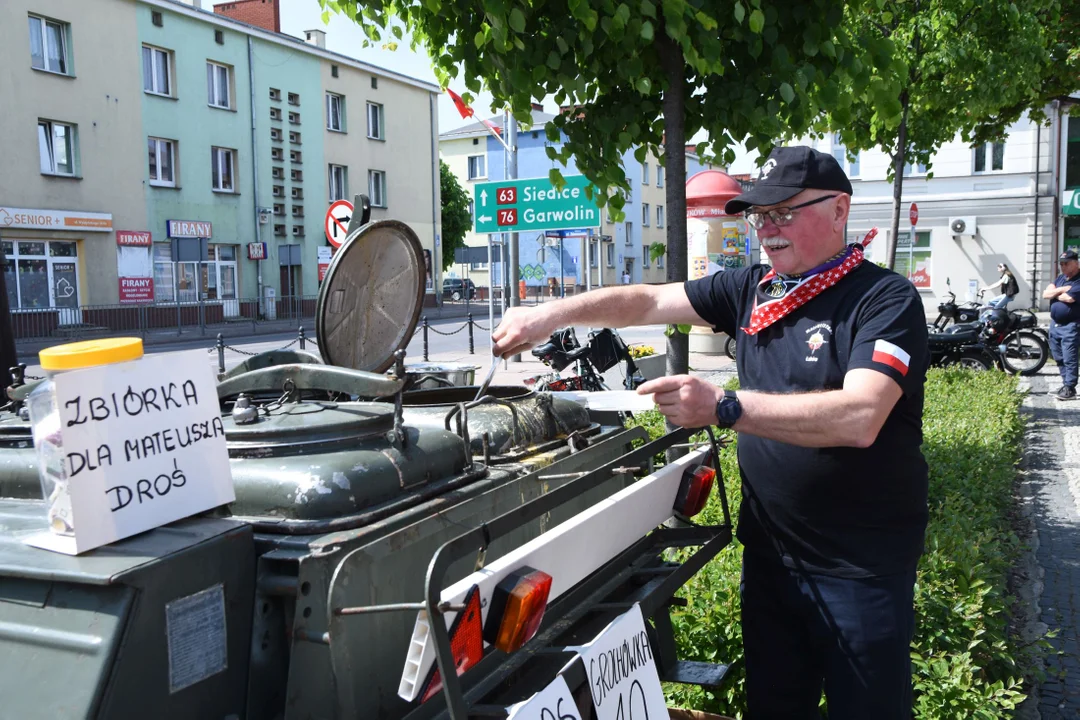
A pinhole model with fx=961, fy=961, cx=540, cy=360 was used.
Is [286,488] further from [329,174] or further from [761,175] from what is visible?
[329,174]

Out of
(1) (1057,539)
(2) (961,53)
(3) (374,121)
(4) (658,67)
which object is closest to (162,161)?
(3) (374,121)

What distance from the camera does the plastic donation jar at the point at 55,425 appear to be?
181cm

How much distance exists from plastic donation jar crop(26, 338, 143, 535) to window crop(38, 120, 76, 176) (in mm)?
28258

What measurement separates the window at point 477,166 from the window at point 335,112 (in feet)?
78.4

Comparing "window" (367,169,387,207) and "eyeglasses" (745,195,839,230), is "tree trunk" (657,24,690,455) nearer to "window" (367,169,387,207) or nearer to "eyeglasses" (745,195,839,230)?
"eyeglasses" (745,195,839,230)

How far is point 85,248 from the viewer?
27828mm

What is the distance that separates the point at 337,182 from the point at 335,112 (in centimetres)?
273

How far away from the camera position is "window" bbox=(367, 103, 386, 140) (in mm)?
39203

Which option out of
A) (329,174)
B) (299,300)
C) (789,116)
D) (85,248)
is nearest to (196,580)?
(789,116)

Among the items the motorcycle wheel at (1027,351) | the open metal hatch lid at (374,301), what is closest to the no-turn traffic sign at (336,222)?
the open metal hatch lid at (374,301)

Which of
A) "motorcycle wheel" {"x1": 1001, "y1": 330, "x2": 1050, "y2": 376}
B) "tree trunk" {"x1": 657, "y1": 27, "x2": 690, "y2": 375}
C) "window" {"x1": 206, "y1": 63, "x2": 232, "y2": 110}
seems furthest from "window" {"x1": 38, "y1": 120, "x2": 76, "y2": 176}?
"tree trunk" {"x1": 657, "y1": 27, "x2": 690, "y2": 375}

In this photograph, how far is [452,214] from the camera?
4866cm

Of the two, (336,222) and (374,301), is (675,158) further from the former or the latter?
(336,222)

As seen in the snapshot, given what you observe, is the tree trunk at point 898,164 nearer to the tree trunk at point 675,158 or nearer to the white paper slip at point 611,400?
the tree trunk at point 675,158
